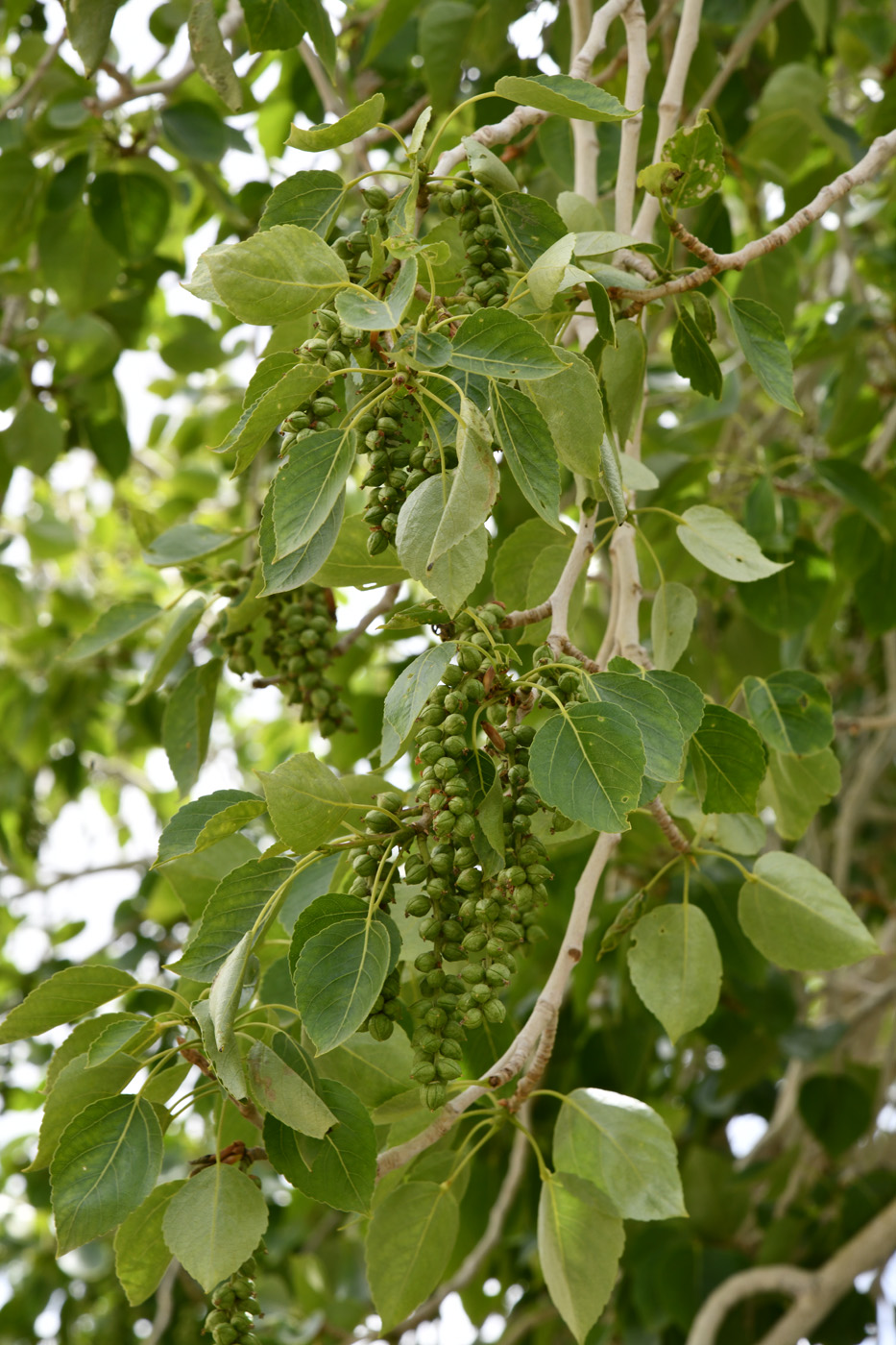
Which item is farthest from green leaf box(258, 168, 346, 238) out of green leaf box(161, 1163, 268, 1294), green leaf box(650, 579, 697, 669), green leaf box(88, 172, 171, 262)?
green leaf box(88, 172, 171, 262)

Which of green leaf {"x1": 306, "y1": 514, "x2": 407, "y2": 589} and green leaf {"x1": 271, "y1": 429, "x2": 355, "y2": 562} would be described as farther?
green leaf {"x1": 306, "y1": 514, "x2": 407, "y2": 589}

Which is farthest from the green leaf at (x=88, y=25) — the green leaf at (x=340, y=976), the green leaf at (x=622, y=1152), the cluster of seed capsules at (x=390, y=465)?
the green leaf at (x=622, y=1152)

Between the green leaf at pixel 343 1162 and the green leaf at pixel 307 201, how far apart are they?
0.55 m

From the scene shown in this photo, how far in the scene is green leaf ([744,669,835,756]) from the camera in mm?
1021

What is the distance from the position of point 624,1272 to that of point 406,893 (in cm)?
148

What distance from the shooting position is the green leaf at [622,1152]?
0.80 meters

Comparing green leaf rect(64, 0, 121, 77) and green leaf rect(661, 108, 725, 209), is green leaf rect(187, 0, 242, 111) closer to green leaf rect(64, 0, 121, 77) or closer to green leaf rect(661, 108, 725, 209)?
green leaf rect(64, 0, 121, 77)

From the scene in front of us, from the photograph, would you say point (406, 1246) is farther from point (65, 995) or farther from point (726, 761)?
point (726, 761)

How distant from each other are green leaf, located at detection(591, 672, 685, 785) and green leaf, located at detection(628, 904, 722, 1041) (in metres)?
0.26

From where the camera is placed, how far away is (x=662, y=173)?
835mm

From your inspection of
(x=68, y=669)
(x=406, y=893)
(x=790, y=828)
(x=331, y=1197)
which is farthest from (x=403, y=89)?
(x=331, y=1197)

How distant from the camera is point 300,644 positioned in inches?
45.4

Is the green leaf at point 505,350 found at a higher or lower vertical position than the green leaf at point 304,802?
higher

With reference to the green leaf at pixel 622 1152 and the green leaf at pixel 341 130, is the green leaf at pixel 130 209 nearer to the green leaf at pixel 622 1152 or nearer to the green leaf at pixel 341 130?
the green leaf at pixel 341 130
